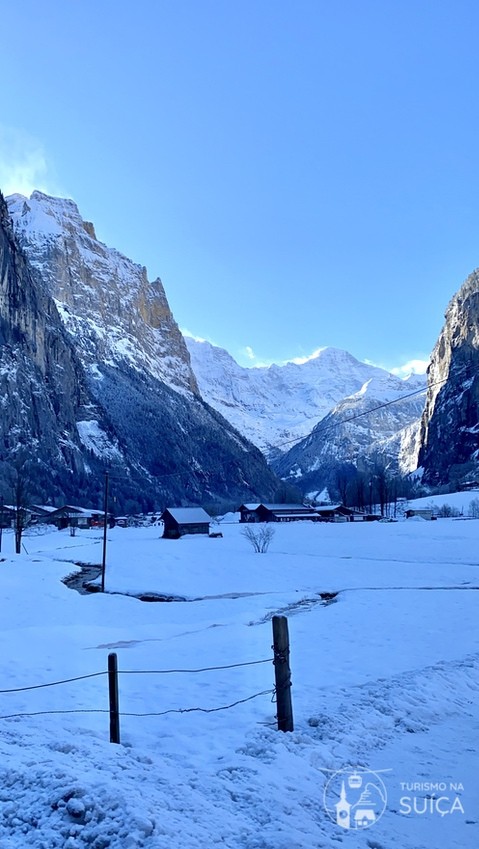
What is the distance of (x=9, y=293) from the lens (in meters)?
174

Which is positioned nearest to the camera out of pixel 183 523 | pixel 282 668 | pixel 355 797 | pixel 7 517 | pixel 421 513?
pixel 355 797

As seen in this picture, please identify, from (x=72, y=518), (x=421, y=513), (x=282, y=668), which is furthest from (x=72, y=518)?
(x=282, y=668)

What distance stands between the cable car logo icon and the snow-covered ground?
8cm

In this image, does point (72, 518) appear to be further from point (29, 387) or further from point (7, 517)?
point (29, 387)

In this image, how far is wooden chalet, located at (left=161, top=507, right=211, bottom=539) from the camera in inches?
3656

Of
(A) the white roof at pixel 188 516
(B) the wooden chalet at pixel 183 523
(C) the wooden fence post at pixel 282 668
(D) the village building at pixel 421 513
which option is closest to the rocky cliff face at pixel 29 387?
(A) the white roof at pixel 188 516

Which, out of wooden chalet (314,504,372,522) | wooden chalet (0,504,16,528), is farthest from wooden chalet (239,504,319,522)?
wooden chalet (0,504,16,528)

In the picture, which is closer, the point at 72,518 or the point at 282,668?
the point at 282,668

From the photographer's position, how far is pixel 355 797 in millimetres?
6559

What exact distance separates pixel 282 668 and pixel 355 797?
182cm

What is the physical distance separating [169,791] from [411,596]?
83.0ft

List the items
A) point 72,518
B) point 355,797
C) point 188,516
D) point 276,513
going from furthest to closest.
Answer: point 276,513
point 72,518
point 188,516
point 355,797

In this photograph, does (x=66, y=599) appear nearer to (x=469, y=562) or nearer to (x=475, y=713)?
(x=475, y=713)

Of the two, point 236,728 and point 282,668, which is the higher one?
point 282,668
